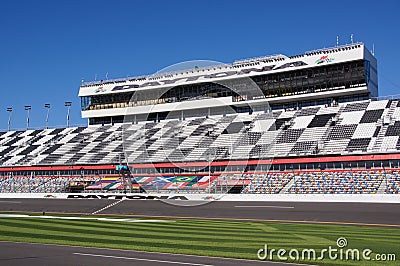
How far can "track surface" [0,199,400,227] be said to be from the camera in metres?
27.3

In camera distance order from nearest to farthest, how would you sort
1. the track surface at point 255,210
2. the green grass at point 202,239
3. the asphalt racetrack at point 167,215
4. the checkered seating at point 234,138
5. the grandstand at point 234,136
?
the asphalt racetrack at point 167,215 → the green grass at point 202,239 → the track surface at point 255,210 → the grandstand at point 234,136 → the checkered seating at point 234,138

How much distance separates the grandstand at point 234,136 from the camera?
1780 inches

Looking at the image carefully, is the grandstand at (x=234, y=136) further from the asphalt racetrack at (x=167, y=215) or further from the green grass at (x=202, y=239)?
the green grass at (x=202, y=239)

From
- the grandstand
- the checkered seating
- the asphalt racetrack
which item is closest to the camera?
the asphalt racetrack

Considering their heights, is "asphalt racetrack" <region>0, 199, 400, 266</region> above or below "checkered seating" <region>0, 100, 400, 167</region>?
below

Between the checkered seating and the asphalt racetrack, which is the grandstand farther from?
the asphalt racetrack

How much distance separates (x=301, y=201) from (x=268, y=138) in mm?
18820

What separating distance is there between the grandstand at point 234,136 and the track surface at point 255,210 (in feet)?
23.6

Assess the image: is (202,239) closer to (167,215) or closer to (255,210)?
(167,215)

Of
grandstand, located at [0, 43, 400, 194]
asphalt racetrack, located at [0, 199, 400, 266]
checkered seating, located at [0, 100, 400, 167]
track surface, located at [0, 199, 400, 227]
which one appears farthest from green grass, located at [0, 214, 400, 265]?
checkered seating, located at [0, 100, 400, 167]

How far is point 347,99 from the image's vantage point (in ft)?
195

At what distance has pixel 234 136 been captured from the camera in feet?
185

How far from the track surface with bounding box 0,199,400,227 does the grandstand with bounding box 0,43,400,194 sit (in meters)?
7.21

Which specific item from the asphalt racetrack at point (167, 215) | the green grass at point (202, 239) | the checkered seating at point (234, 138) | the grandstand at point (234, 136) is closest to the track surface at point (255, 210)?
the asphalt racetrack at point (167, 215)
